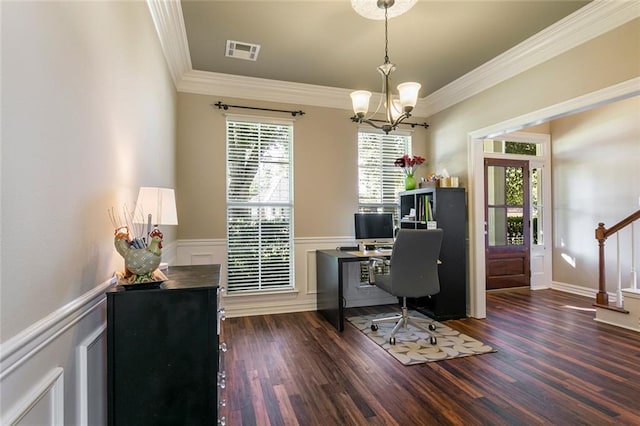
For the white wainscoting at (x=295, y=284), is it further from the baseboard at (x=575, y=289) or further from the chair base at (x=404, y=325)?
the baseboard at (x=575, y=289)

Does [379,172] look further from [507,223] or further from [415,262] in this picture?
[507,223]

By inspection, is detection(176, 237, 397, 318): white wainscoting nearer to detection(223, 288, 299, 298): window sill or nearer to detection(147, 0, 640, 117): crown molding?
detection(223, 288, 299, 298): window sill

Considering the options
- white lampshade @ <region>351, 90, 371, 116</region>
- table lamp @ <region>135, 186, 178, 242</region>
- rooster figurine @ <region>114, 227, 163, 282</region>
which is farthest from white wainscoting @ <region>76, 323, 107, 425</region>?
white lampshade @ <region>351, 90, 371, 116</region>

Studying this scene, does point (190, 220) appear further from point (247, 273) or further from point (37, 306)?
point (37, 306)

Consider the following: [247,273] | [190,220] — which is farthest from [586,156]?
[190,220]

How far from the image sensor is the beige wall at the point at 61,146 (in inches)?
30.9

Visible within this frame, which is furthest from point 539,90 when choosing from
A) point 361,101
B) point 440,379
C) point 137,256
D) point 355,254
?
point 137,256

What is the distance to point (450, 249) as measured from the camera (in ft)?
12.6

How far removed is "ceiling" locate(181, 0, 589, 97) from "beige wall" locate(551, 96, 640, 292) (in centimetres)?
260

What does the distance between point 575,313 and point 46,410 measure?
5.02 m

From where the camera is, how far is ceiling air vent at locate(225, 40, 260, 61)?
3107 millimetres

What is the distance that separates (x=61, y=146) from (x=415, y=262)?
279cm

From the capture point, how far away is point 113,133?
1515 millimetres

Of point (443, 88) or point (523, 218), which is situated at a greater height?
point (443, 88)
